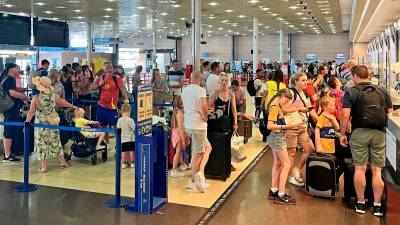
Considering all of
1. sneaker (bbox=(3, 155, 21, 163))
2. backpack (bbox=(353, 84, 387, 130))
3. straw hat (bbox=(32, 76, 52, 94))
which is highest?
straw hat (bbox=(32, 76, 52, 94))

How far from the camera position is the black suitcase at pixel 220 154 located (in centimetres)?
569

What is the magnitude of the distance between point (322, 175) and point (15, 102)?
5.06 meters

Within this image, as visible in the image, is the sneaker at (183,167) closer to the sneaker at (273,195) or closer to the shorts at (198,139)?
the shorts at (198,139)

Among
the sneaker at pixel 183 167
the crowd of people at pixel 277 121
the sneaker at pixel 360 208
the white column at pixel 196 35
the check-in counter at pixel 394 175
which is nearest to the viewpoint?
the check-in counter at pixel 394 175

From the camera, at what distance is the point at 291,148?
5.15m

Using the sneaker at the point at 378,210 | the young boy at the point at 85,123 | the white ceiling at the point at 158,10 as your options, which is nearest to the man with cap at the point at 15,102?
the young boy at the point at 85,123

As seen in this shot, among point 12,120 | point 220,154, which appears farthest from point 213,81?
point 12,120

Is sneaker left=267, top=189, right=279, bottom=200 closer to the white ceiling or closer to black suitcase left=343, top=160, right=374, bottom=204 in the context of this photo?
black suitcase left=343, top=160, right=374, bottom=204

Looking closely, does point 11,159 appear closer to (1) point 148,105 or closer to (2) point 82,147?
(2) point 82,147

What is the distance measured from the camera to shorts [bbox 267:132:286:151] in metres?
4.67

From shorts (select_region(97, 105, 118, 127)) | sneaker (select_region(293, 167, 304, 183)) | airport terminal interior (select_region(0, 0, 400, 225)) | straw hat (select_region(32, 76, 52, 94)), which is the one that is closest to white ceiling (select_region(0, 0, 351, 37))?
airport terminal interior (select_region(0, 0, 400, 225))

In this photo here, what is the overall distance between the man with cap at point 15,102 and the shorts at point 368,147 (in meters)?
5.23

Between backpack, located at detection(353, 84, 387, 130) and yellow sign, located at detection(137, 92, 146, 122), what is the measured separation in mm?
2223

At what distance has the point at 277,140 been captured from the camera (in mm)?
4684
